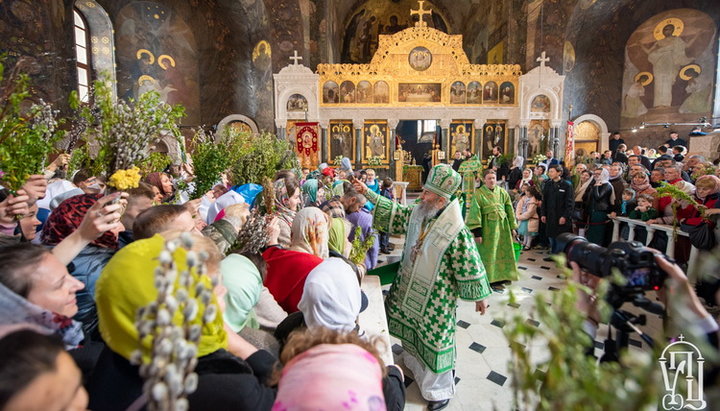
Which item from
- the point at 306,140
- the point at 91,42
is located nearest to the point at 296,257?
the point at 306,140

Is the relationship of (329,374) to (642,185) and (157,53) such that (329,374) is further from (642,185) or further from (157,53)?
(157,53)

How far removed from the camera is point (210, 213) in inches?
149

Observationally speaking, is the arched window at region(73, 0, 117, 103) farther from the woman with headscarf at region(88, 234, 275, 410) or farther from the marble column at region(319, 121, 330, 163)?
the woman with headscarf at region(88, 234, 275, 410)

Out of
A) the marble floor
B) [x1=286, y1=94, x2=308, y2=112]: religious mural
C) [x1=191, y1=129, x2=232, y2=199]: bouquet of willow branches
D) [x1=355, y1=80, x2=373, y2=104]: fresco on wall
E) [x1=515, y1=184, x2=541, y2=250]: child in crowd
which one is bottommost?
the marble floor

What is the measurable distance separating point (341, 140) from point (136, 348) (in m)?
14.5

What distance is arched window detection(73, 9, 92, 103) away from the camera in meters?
12.9

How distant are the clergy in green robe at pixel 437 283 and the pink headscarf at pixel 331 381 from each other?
5.50 feet

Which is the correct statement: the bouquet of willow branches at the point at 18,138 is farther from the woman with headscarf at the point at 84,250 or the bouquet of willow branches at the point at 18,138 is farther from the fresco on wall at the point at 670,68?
the fresco on wall at the point at 670,68

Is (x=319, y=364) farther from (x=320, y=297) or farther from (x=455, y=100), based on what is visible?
(x=455, y=100)

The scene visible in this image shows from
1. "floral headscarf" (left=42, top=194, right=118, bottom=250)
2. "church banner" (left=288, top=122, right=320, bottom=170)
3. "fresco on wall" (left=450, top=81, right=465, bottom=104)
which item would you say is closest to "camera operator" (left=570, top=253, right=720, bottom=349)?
"floral headscarf" (left=42, top=194, right=118, bottom=250)

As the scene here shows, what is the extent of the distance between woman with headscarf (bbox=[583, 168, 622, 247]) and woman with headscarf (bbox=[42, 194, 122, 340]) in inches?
275

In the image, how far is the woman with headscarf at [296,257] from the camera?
6.40 ft

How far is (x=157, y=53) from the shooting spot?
15289 millimetres

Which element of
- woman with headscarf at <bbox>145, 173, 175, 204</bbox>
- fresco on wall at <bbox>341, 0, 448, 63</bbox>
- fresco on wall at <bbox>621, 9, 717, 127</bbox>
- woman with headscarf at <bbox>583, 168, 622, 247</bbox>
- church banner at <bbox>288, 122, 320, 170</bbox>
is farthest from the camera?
fresco on wall at <bbox>341, 0, 448, 63</bbox>
